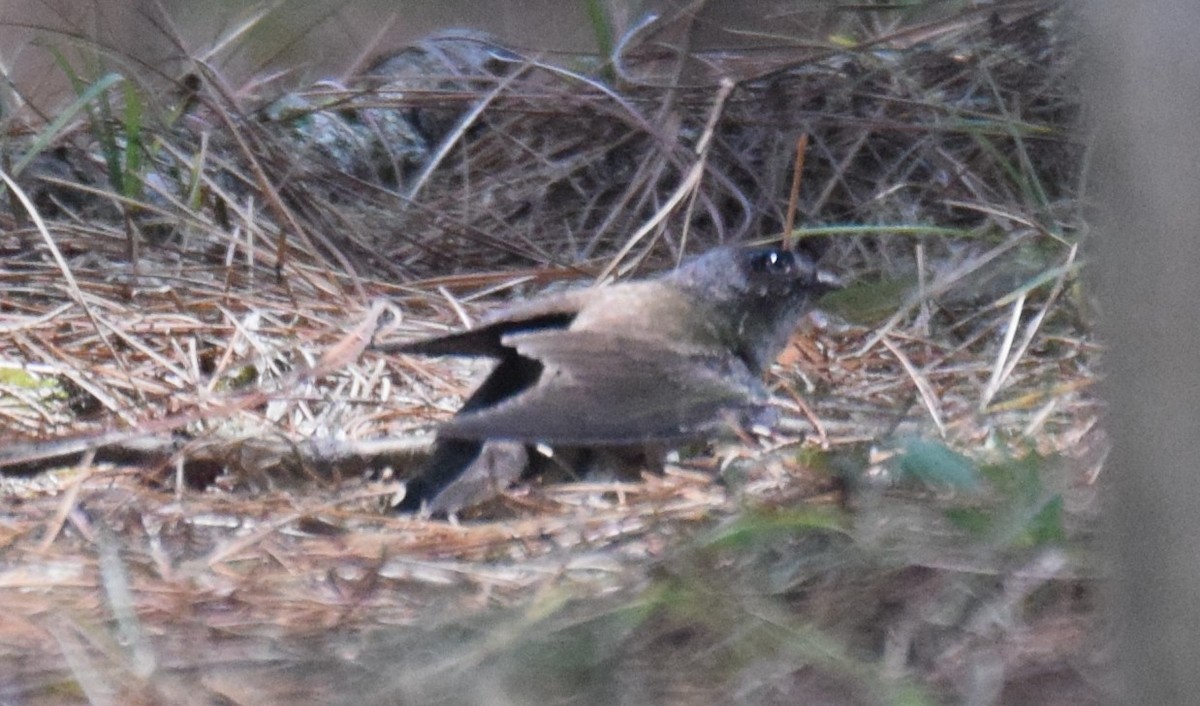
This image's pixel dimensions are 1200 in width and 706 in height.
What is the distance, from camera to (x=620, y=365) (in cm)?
266

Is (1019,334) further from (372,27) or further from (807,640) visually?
(372,27)

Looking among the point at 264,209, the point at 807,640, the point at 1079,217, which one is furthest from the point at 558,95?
the point at 807,640

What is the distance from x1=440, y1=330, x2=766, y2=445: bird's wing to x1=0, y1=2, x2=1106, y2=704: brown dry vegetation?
11cm

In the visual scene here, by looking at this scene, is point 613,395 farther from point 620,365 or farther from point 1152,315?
point 1152,315

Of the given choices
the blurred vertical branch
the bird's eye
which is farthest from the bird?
the blurred vertical branch

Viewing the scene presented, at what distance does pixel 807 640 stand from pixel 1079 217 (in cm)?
228

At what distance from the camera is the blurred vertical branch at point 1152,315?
776 millimetres

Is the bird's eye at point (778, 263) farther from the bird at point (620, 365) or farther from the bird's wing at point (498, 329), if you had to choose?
the bird's wing at point (498, 329)

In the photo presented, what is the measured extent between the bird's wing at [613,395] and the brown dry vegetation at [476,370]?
11 cm

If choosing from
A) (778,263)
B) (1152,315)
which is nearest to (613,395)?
(778,263)

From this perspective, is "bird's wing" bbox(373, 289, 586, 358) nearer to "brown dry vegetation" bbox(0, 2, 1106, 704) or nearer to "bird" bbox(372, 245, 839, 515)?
"bird" bbox(372, 245, 839, 515)

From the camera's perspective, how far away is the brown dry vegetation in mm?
1439

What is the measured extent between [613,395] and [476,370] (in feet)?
2.38

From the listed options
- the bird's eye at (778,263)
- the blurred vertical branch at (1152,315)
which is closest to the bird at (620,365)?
the bird's eye at (778,263)
